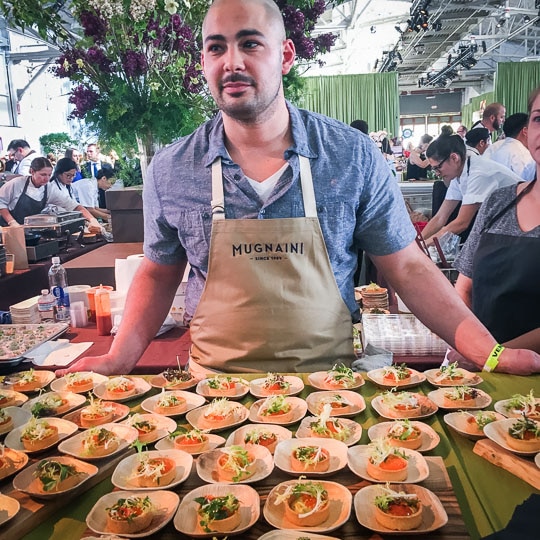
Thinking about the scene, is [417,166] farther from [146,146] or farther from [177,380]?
[177,380]

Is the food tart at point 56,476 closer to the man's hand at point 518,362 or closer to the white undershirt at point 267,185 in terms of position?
the white undershirt at point 267,185

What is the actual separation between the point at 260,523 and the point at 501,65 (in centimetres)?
1986

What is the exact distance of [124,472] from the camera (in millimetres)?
1214

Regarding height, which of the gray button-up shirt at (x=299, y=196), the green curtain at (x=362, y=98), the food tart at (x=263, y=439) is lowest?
the food tart at (x=263, y=439)

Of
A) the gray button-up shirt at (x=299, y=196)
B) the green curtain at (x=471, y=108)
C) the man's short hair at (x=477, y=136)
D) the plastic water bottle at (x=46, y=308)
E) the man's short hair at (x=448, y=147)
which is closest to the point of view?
the gray button-up shirt at (x=299, y=196)

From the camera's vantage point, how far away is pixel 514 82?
723 inches

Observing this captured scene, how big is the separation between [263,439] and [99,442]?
0.36 metres

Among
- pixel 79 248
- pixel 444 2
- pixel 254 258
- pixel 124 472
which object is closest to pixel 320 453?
pixel 124 472

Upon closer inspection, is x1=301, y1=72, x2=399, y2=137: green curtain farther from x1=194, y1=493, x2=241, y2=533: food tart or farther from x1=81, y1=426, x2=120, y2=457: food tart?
x1=194, y1=493, x2=241, y2=533: food tart

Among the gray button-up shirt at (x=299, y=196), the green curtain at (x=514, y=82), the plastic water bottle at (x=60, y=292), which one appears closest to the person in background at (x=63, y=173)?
the plastic water bottle at (x=60, y=292)

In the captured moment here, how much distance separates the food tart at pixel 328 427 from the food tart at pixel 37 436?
1.94ft

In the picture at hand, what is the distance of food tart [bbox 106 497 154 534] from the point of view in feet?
3.30

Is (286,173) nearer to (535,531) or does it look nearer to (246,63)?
(246,63)

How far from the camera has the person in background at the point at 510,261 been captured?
7.20 ft
